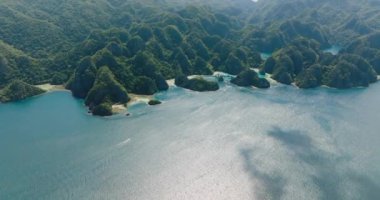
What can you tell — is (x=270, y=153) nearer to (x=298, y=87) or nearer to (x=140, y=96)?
(x=140, y=96)

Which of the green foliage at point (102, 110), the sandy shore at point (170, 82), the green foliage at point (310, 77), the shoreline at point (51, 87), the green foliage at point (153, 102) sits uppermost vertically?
the green foliage at point (102, 110)

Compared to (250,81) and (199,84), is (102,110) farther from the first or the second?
(250,81)

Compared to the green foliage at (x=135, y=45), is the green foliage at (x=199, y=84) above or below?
below

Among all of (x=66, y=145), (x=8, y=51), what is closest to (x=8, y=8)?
(x=8, y=51)

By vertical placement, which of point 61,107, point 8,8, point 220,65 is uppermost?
point 8,8

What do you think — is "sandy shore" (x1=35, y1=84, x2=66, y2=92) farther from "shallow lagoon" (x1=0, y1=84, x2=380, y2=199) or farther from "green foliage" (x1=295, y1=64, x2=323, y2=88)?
"green foliage" (x1=295, y1=64, x2=323, y2=88)

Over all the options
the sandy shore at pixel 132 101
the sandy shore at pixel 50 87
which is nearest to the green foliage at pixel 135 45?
the sandy shore at pixel 50 87

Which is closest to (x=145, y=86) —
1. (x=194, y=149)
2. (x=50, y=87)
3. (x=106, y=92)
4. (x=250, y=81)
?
(x=106, y=92)

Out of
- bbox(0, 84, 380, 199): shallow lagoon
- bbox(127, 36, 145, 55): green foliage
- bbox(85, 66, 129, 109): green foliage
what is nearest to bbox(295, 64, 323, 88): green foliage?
bbox(0, 84, 380, 199): shallow lagoon

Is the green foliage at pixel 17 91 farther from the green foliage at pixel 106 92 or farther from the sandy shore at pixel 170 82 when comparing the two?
the sandy shore at pixel 170 82
